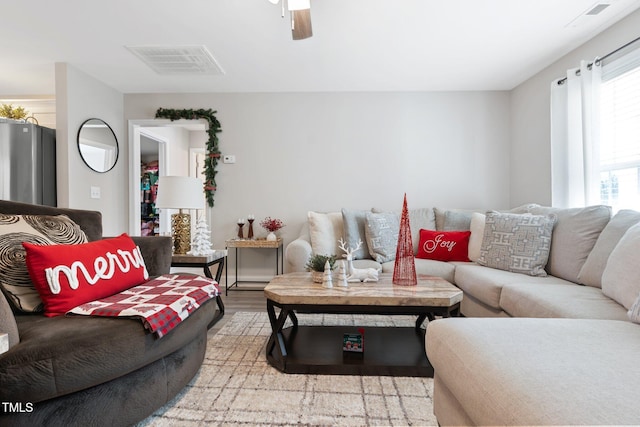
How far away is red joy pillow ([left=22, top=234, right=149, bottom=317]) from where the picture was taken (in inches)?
56.4

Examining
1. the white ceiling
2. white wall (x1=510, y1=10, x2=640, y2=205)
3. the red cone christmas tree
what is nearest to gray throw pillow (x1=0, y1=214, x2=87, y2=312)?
the white ceiling

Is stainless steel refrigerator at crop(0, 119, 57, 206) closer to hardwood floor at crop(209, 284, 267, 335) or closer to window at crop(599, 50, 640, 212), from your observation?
hardwood floor at crop(209, 284, 267, 335)

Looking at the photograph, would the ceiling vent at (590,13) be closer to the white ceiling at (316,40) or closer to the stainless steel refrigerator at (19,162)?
the white ceiling at (316,40)

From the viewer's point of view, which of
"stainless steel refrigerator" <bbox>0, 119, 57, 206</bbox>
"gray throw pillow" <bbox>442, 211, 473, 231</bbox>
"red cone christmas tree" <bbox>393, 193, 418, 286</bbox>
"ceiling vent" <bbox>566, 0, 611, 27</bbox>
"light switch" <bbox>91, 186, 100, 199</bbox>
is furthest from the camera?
"light switch" <bbox>91, 186, 100, 199</bbox>

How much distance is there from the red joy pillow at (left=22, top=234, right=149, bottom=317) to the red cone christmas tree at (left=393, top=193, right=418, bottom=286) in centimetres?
159

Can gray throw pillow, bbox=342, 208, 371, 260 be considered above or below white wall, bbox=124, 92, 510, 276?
below

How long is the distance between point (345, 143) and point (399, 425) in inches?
128

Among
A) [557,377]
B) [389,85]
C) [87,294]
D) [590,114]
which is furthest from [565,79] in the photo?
[87,294]

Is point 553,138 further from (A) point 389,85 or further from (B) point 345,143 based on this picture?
(B) point 345,143

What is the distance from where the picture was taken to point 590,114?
2707 millimetres

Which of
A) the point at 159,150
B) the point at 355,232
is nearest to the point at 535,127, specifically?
the point at 355,232

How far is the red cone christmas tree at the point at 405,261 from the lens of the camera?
2.18 m

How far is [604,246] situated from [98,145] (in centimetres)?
466

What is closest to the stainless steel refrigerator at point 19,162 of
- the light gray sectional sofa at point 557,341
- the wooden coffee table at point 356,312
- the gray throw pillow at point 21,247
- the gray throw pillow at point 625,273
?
the gray throw pillow at point 21,247
